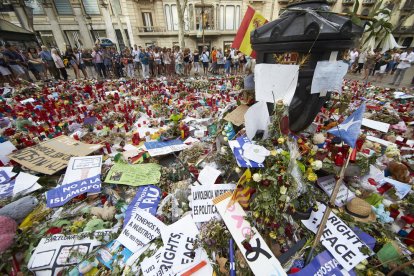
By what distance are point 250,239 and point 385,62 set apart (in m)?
13.1

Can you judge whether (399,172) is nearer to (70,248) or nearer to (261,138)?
(261,138)

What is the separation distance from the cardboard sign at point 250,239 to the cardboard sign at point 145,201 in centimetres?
86

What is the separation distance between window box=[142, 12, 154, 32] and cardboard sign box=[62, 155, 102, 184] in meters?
24.6

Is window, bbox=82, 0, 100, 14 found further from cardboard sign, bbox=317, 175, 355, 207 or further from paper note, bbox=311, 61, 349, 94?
cardboard sign, bbox=317, 175, 355, 207

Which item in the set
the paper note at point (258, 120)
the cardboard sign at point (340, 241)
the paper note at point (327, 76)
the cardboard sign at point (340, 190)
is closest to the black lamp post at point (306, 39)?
the paper note at point (327, 76)

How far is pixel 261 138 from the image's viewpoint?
2289 mm

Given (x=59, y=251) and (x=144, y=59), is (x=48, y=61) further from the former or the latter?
(x=59, y=251)

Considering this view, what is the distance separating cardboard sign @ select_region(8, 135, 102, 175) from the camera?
302 cm

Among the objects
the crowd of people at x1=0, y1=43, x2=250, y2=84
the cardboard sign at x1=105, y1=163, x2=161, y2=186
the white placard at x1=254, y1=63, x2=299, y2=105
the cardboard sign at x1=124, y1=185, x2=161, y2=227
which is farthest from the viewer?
the crowd of people at x1=0, y1=43, x2=250, y2=84

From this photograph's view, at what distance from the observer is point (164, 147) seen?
3.57 metres

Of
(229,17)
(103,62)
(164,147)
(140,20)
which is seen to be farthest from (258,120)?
(140,20)

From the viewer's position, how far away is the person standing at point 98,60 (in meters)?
10.6

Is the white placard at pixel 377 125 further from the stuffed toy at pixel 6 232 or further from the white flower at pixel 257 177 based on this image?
the stuffed toy at pixel 6 232

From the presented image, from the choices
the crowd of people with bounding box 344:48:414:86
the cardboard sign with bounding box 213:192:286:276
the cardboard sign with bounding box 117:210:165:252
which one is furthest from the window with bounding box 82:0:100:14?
the cardboard sign with bounding box 213:192:286:276
